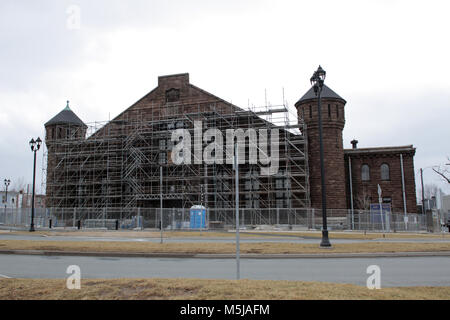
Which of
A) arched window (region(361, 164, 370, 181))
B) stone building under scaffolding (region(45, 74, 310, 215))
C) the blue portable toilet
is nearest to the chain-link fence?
the blue portable toilet

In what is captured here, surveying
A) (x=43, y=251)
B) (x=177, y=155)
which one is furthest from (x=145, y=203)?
(x=43, y=251)

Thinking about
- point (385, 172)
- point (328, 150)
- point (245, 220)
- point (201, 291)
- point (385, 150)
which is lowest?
point (201, 291)

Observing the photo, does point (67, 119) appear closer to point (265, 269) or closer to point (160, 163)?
point (160, 163)

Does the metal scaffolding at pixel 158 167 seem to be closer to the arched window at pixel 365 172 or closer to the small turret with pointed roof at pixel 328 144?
the small turret with pointed roof at pixel 328 144

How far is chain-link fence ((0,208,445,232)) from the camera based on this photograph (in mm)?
38938

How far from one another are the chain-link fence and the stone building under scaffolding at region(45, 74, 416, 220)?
167cm

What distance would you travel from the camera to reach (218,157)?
45031 mm

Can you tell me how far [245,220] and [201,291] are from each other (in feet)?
115

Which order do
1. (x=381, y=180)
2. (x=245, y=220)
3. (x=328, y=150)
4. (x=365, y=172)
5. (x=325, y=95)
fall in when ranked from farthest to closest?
(x=365, y=172) < (x=381, y=180) < (x=325, y=95) < (x=328, y=150) < (x=245, y=220)

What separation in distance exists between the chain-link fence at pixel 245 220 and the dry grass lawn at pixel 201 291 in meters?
29.7

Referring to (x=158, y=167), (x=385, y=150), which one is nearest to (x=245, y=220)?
(x=158, y=167)

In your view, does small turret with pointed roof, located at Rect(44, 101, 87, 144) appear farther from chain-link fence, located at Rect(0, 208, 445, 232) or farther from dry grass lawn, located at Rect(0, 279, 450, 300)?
dry grass lawn, located at Rect(0, 279, 450, 300)

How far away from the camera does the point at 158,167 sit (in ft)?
156
